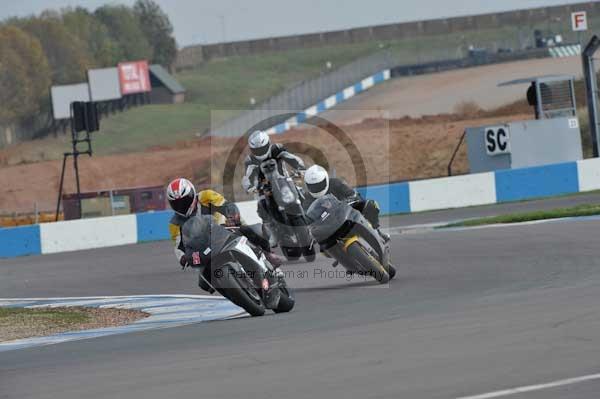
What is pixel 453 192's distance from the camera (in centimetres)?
2766

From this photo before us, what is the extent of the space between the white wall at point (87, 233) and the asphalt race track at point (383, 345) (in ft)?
31.9

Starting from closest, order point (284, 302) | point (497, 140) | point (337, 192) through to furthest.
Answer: point (284, 302), point (337, 192), point (497, 140)

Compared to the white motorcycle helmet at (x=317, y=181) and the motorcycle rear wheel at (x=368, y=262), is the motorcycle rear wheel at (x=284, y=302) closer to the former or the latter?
the motorcycle rear wheel at (x=368, y=262)

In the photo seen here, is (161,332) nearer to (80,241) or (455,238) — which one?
(455,238)

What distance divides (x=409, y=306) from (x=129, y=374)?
148 inches

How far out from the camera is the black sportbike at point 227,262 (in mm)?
11164

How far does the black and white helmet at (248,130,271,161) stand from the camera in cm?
1630

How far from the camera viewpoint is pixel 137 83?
268 feet

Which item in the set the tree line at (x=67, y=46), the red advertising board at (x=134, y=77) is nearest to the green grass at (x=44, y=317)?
the tree line at (x=67, y=46)

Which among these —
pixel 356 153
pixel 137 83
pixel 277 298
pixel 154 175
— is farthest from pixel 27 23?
pixel 277 298

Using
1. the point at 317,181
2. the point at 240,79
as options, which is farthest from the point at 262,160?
the point at 240,79

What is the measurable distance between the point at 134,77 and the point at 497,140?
176 feet

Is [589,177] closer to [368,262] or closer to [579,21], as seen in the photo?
[579,21]

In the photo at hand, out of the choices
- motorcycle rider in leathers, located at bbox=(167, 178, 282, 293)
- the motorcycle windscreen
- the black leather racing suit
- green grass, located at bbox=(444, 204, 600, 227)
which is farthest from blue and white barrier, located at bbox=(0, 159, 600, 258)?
the motorcycle windscreen
